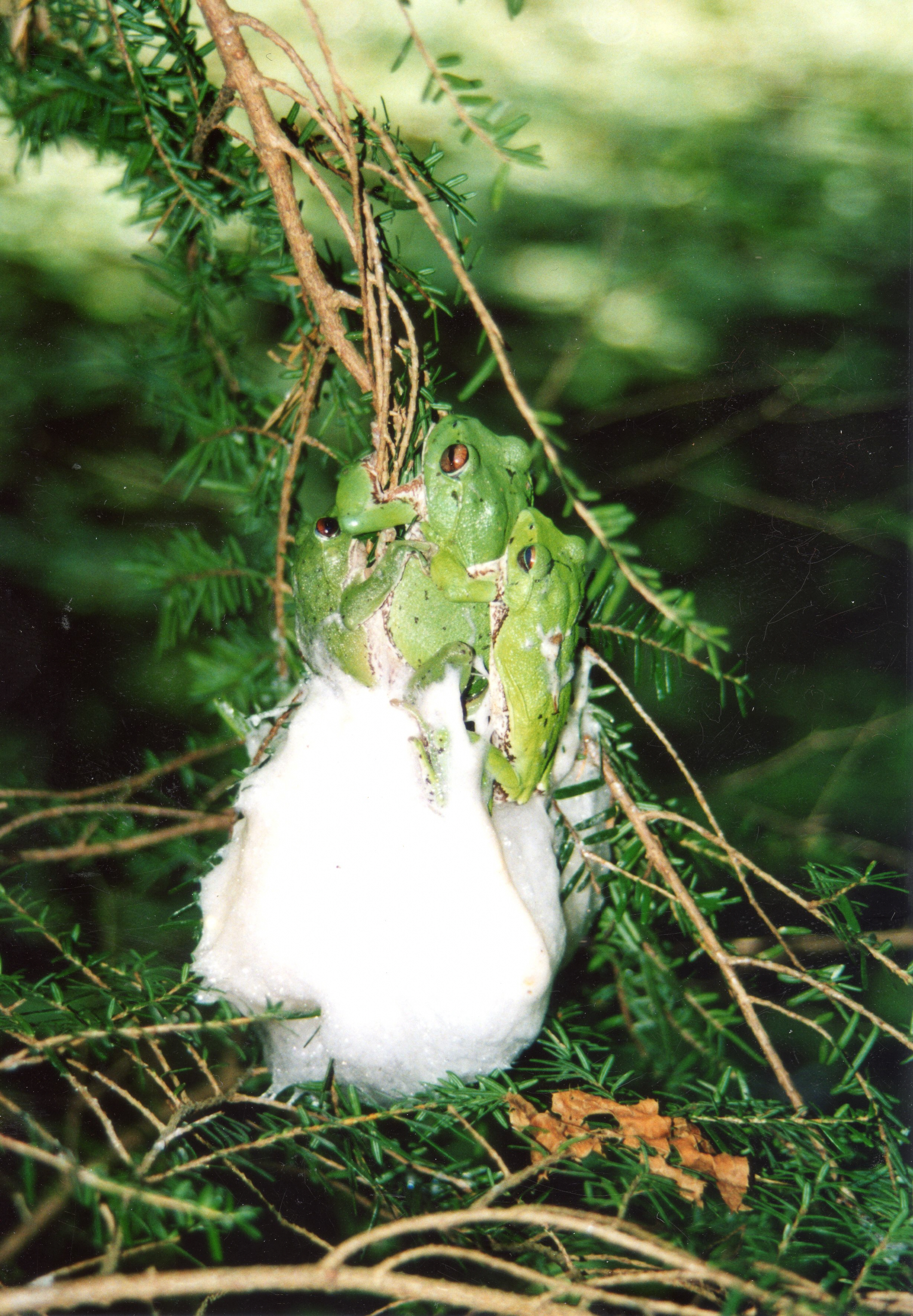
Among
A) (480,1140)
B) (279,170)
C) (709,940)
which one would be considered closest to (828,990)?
(709,940)

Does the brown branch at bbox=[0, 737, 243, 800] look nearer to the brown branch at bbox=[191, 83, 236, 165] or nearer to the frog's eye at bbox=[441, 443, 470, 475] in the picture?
the frog's eye at bbox=[441, 443, 470, 475]

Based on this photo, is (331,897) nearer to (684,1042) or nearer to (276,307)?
(684,1042)

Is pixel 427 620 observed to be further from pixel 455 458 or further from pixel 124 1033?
pixel 124 1033

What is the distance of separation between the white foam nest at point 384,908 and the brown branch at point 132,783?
0.11m

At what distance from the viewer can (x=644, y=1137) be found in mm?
478

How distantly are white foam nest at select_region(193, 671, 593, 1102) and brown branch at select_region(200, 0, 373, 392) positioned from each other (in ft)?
0.67

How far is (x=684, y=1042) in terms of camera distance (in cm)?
54

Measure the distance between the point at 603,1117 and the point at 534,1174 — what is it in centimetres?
8

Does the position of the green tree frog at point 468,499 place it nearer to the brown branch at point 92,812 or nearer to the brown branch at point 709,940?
the brown branch at point 709,940

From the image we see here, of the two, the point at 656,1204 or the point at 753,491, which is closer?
the point at 656,1204

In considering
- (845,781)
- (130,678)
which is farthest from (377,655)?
(845,781)

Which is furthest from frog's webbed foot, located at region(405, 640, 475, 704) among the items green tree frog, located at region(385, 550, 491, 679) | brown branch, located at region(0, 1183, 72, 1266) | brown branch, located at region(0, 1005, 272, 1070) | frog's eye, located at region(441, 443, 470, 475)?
brown branch, located at region(0, 1183, 72, 1266)

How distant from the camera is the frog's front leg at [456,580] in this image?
49 cm

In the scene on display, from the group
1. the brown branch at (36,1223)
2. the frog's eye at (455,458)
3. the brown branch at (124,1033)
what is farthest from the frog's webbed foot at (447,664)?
the brown branch at (36,1223)
